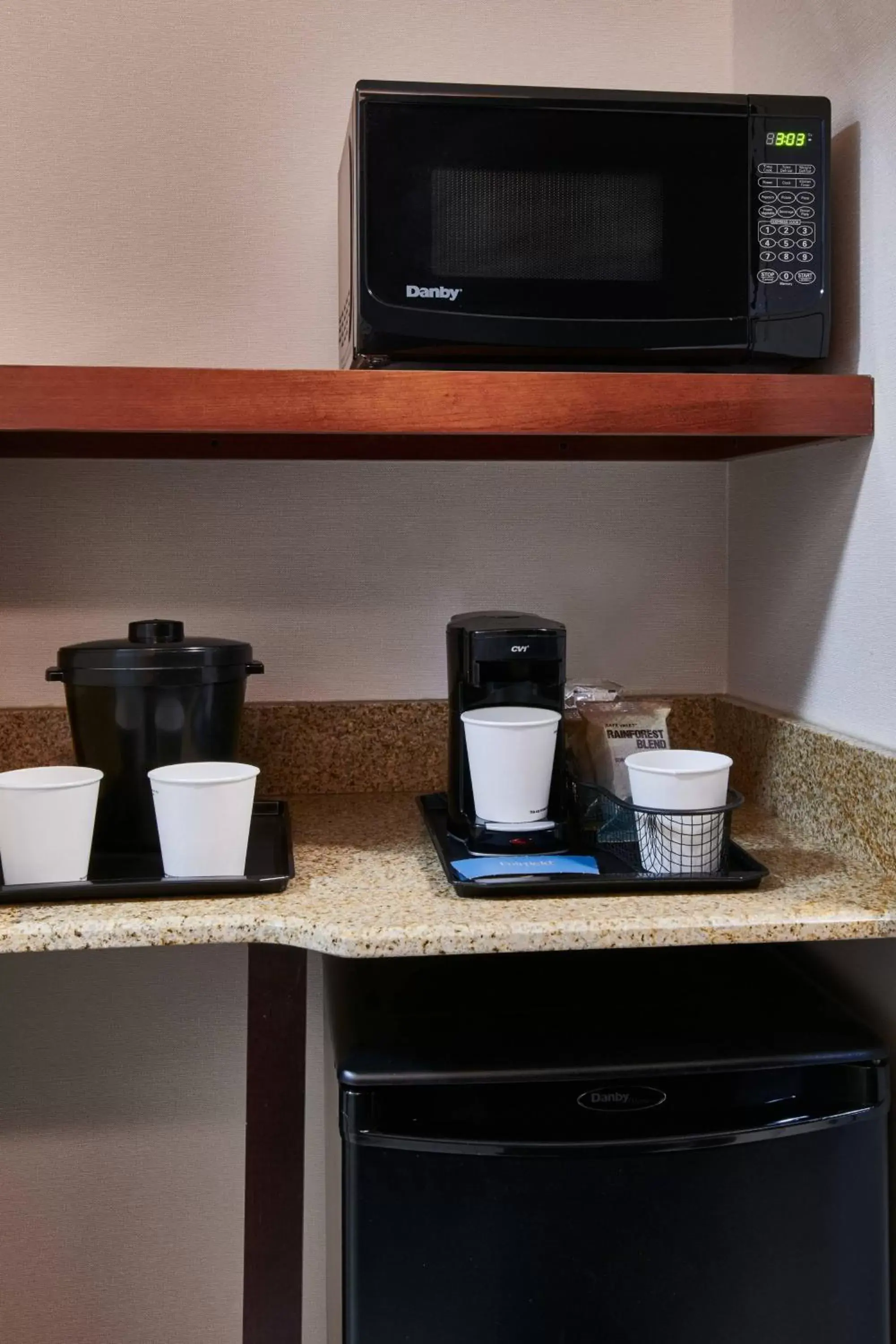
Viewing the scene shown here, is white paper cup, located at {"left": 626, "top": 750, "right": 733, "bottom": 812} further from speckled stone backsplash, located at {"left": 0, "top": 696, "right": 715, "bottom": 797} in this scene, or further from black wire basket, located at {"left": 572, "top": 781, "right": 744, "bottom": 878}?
speckled stone backsplash, located at {"left": 0, "top": 696, "right": 715, "bottom": 797}

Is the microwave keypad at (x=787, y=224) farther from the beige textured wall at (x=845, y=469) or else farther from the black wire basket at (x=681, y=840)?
the black wire basket at (x=681, y=840)

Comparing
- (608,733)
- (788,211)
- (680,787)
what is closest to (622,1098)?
(680,787)

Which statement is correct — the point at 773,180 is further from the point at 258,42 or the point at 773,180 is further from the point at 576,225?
the point at 258,42

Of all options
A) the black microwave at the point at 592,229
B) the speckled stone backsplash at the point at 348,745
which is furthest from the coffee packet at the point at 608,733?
the black microwave at the point at 592,229

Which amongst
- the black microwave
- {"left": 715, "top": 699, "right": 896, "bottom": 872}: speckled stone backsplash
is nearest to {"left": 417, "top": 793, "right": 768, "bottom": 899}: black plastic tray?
{"left": 715, "top": 699, "right": 896, "bottom": 872}: speckled stone backsplash

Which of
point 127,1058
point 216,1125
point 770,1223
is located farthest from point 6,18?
point 770,1223

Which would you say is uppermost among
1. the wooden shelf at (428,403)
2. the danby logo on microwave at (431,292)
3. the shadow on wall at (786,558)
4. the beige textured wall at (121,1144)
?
the danby logo on microwave at (431,292)

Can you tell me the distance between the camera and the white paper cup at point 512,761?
3.96 feet

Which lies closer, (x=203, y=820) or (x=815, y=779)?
(x=203, y=820)

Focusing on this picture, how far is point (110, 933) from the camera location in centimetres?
105

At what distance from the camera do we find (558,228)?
4.11ft

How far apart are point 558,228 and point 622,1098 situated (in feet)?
3.03

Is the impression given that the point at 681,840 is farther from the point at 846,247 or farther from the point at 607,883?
the point at 846,247

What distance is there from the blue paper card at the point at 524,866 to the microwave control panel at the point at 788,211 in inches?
25.9
